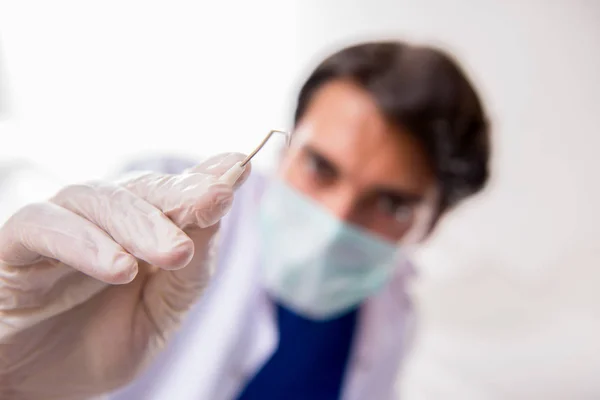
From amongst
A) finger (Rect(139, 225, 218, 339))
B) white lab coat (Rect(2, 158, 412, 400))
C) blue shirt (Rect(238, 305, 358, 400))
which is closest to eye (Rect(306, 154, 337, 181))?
white lab coat (Rect(2, 158, 412, 400))

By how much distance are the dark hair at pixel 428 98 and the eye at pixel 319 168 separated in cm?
11

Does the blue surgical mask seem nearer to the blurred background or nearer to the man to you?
the man

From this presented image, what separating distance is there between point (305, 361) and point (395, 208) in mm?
347

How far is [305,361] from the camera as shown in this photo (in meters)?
0.87

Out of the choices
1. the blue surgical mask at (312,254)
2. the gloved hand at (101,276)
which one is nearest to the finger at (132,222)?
the gloved hand at (101,276)

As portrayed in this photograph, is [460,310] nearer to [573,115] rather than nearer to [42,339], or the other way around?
[573,115]

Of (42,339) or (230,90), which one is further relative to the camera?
(230,90)

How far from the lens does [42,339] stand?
1.18 ft

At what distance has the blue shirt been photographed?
823 mm

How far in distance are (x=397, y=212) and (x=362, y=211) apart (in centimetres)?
8

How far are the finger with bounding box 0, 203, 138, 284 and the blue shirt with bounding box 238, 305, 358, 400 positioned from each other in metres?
0.58

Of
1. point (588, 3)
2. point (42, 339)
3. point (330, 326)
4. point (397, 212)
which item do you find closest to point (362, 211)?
point (397, 212)

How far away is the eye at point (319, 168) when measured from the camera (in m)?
0.79

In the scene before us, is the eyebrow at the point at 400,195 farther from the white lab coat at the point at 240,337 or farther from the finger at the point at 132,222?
the finger at the point at 132,222
